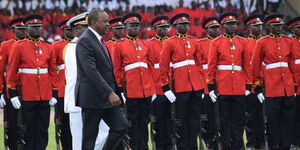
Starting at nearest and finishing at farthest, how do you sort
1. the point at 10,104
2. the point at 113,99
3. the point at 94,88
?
the point at 113,99 → the point at 94,88 → the point at 10,104

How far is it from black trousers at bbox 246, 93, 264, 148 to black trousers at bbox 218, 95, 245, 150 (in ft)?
5.17

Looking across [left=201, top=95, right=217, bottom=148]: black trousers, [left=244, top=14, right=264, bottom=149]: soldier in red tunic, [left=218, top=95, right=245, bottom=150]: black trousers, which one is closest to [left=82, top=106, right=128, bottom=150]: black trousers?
[left=218, top=95, right=245, bottom=150]: black trousers

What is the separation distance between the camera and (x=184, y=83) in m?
12.4

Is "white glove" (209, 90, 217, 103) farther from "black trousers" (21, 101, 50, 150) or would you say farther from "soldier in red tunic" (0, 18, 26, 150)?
"soldier in red tunic" (0, 18, 26, 150)

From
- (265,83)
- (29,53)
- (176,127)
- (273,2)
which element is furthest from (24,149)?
(273,2)

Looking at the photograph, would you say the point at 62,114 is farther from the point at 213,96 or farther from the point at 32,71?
the point at 213,96

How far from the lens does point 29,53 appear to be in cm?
1205

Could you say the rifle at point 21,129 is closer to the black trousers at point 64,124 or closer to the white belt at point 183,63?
the black trousers at point 64,124

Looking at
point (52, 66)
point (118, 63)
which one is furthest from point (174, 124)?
point (52, 66)

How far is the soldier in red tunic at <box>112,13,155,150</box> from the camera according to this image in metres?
12.7

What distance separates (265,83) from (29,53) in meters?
3.70

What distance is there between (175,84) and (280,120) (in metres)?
1.75

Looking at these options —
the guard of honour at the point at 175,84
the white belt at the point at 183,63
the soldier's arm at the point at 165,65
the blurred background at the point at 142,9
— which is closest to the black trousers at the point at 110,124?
the guard of honour at the point at 175,84

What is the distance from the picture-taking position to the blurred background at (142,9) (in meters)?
24.0
